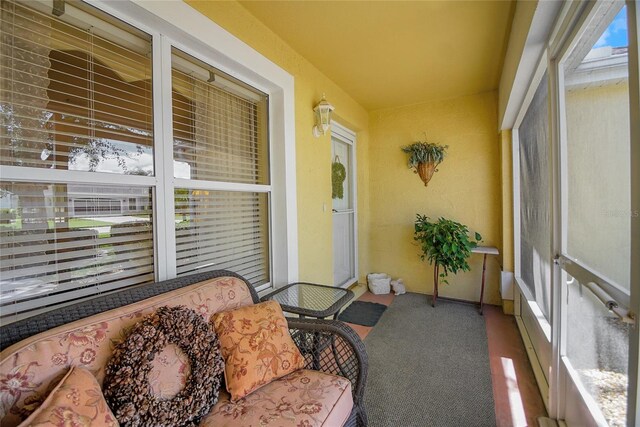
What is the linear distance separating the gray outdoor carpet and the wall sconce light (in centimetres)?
195

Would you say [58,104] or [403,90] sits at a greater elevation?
[403,90]

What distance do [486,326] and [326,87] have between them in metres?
2.85

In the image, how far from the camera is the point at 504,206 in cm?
304

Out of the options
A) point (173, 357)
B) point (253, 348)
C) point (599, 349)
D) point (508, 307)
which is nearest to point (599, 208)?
point (599, 349)

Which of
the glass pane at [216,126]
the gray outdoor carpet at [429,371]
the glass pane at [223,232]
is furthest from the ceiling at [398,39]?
the gray outdoor carpet at [429,371]

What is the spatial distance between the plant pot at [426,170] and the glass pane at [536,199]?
3.03ft

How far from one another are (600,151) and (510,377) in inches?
64.5

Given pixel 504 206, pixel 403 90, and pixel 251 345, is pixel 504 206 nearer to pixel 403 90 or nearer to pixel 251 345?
pixel 403 90

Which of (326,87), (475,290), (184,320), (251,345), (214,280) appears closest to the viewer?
(184,320)

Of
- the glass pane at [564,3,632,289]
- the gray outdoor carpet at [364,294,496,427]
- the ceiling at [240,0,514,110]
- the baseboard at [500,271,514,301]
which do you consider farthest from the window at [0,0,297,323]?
the baseboard at [500,271,514,301]

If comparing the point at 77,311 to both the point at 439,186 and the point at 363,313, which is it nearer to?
the point at 363,313

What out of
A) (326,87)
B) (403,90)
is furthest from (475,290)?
(326,87)

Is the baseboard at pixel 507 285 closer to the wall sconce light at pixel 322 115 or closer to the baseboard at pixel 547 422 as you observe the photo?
the baseboard at pixel 547 422

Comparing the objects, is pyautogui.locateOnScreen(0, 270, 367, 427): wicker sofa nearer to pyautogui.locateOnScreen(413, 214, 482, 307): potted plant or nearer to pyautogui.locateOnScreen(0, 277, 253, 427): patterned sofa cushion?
pyautogui.locateOnScreen(0, 277, 253, 427): patterned sofa cushion
